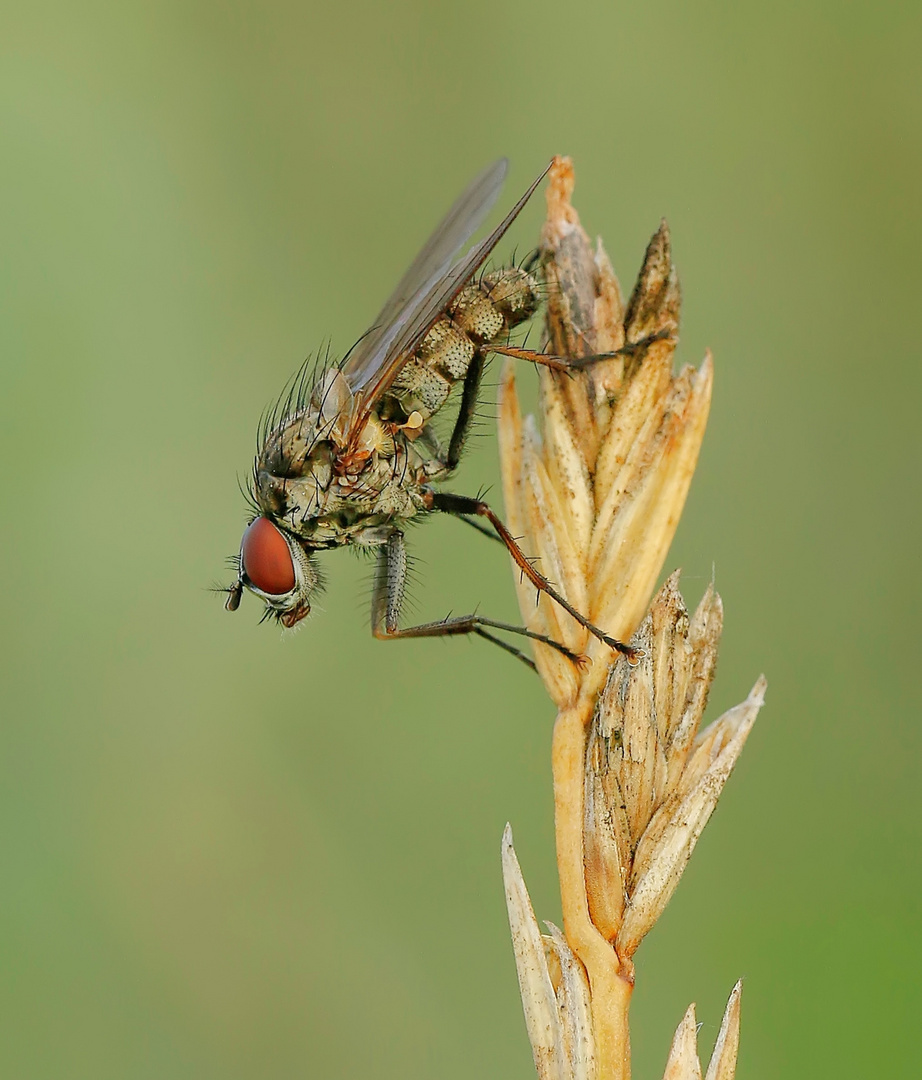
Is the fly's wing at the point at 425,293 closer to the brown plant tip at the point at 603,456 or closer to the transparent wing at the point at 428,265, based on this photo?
the transparent wing at the point at 428,265

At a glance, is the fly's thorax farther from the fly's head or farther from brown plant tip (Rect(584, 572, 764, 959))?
brown plant tip (Rect(584, 572, 764, 959))

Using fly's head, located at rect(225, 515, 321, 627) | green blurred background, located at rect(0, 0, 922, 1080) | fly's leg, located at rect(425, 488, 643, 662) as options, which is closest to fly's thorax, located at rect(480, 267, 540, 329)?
fly's leg, located at rect(425, 488, 643, 662)

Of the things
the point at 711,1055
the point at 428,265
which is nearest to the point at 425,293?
the point at 428,265

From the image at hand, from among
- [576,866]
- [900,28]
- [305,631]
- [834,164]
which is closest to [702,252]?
[834,164]

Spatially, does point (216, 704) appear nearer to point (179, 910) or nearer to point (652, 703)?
point (179, 910)

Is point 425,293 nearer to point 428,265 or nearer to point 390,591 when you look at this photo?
point 428,265

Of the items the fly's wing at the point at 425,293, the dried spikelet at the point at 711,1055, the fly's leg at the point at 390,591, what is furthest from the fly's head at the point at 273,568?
the dried spikelet at the point at 711,1055
